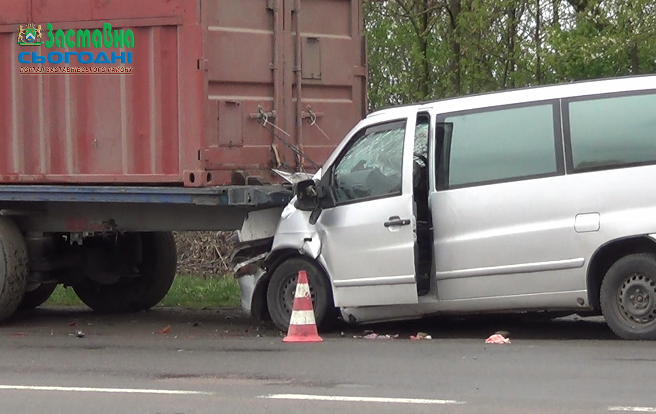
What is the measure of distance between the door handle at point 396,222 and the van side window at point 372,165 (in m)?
0.22

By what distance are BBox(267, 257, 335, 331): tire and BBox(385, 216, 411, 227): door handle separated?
2.98ft

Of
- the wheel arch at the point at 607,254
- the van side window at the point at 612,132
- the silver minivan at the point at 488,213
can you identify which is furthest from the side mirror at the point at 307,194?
the wheel arch at the point at 607,254

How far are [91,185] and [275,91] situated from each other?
1.95 m

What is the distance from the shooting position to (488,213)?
10039 millimetres

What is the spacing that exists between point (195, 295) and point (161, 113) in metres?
4.09

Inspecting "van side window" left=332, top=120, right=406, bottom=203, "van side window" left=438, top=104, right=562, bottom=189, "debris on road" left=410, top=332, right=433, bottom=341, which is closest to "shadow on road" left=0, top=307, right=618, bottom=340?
"debris on road" left=410, top=332, right=433, bottom=341

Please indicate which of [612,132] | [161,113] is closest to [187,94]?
[161,113]

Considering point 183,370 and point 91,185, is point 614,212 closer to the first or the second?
point 183,370

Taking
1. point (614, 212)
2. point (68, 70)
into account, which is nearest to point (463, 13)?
point (68, 70)

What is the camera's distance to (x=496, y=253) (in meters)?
10.0

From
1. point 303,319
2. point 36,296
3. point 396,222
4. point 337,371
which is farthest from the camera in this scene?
point 36,296

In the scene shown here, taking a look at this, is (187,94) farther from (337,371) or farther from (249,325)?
(337,371)

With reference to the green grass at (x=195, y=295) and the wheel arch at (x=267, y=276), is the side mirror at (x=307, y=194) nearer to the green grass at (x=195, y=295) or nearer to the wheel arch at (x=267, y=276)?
the wheel arch at (x=267, y=276)

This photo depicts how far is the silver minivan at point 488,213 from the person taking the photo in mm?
9578
